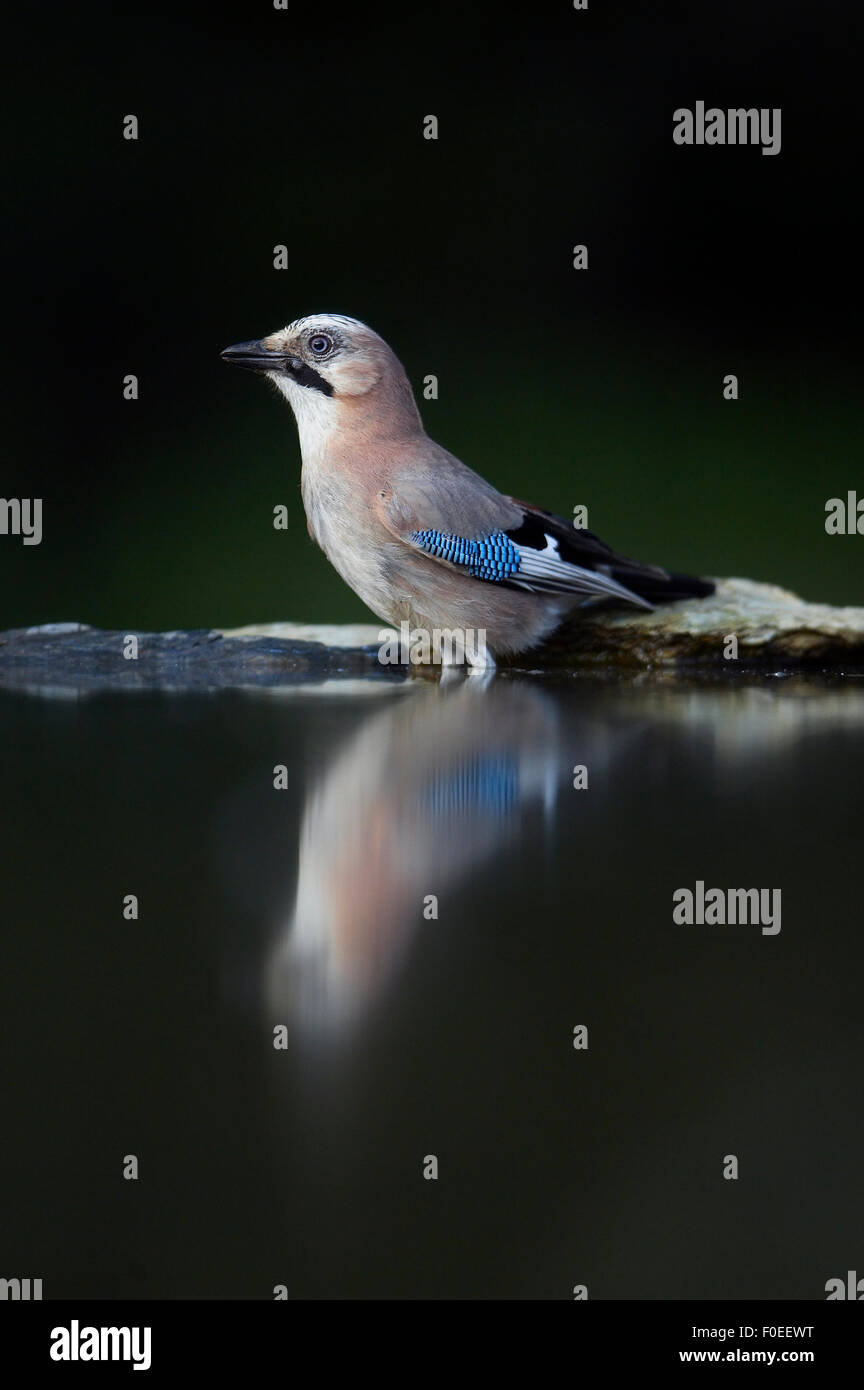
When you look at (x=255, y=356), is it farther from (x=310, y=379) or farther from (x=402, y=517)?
(x=402, y=517)

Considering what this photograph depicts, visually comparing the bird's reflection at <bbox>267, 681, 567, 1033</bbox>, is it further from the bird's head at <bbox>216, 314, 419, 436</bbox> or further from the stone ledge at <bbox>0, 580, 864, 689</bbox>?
the bird's head at <bbox>216, 314, 419, 436</bbox>

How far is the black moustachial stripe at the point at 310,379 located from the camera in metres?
4.40

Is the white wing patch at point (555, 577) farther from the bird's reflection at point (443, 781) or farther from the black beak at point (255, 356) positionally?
the black beak at point (255, 356)

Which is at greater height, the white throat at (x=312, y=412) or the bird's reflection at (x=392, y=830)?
the white throat at (x=312, y=412)

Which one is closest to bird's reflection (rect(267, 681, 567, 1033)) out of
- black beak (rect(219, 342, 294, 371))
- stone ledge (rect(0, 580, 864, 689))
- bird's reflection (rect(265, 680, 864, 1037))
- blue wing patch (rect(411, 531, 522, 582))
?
bird's reflection (rect(265, 680, 864, 1037))

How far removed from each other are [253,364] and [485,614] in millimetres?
959

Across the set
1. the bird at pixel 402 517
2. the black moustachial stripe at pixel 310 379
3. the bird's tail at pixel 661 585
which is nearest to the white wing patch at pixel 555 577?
the bird at pixel 402 517

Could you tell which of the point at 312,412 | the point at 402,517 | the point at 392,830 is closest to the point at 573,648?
the point at 402,517

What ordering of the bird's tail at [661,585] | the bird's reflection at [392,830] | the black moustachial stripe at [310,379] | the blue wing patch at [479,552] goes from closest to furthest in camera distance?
the bird's reflection at [392,830] → the blue wing patch at [479,552] → the black moustachial stripe at [310,379] → the bird's tail at [661,585]

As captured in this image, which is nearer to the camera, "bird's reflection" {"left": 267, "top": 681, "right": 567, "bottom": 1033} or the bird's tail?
"bird's reflection" {"left": 267, "top": 681, "right": 567, "bottom": 1033}

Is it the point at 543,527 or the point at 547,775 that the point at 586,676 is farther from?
the point at 547,775

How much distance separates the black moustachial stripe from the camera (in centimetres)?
440

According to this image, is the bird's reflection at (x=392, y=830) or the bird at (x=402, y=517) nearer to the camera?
the bird's reflection at (x=392, y=830)

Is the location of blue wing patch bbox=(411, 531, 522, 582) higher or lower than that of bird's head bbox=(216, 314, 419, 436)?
lower
